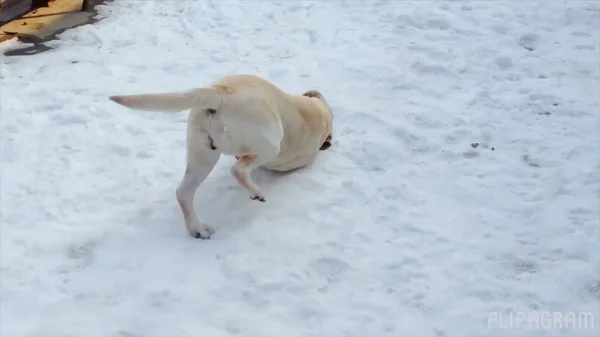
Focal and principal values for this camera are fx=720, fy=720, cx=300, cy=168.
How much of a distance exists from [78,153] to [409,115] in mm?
2295

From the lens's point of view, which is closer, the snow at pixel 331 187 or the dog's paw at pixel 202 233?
the snow at pixel 331 187

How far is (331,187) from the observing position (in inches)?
172

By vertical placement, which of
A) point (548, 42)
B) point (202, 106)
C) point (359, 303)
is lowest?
point (359, 303)

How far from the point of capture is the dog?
3643 mm

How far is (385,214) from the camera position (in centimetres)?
414

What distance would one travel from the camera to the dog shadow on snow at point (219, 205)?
13.3 feet

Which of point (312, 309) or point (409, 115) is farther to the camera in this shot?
point (409, 115)

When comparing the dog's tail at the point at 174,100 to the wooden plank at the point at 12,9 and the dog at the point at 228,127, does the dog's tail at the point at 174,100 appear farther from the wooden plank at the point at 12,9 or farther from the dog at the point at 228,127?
the wooden plank at the point at 12,9

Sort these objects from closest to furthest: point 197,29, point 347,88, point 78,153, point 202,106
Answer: point 202,106 → point 78,153 → point 347,88 → point 197,29

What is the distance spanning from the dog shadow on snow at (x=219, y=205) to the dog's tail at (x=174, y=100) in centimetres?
73

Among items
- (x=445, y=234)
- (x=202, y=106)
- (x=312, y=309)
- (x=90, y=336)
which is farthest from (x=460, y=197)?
(x=90, y=336)

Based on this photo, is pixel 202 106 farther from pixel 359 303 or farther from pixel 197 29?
pixel 197 29

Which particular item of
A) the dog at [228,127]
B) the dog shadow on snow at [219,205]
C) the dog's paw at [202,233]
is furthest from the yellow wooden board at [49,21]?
the dog's paw at [202,233]

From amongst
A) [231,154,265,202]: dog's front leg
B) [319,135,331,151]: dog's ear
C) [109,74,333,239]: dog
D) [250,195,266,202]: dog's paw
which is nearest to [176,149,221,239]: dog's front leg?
[109,74,333,239]: dog
